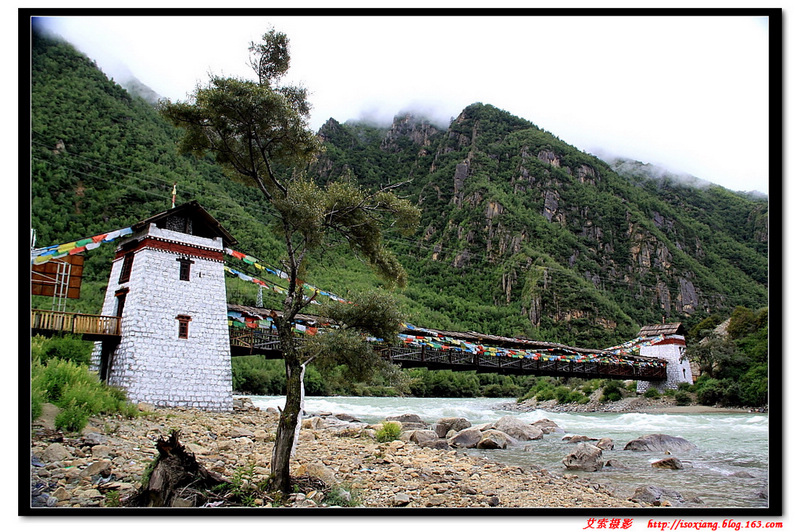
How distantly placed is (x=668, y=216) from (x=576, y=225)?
65.6 ft

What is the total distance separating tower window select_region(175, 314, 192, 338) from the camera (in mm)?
10055

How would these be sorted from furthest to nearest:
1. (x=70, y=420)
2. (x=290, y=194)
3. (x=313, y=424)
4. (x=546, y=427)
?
(x=546, y=427) < (x=313, y=424) < (x=70, y=420) < (x=290, y=194)

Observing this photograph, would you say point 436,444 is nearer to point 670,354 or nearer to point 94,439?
point 94,439

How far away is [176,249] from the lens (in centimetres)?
1035

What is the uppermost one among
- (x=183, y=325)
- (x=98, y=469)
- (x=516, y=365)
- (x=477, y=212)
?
(x=477, y=212)

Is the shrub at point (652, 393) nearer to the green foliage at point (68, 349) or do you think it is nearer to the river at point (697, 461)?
the river at point (697, 461)

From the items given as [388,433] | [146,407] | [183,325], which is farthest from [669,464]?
[183,325]

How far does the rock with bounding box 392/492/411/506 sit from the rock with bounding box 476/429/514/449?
21.2 feet

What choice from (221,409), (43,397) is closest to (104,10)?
(43,397)

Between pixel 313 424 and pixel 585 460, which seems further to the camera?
pixel 313 424

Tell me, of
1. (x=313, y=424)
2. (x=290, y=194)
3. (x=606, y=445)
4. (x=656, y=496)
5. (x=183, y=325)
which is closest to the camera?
(x=290, y=194)

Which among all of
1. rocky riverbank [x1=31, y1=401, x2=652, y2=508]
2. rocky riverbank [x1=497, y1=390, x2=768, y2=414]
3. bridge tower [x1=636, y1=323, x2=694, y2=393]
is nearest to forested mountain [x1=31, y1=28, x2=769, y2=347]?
rocky riverbank [x1=31, y1=401, x2=652, y2=508]

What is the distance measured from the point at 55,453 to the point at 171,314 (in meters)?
5.39

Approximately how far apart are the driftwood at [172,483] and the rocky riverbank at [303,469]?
28 cm
